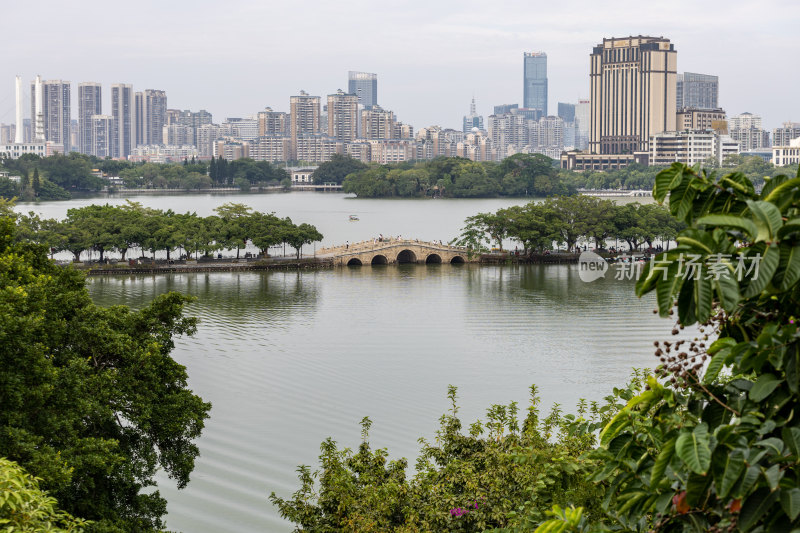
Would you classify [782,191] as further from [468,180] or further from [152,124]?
[152,124]

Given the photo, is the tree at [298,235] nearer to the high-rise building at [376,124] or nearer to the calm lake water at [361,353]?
the calm lake water at [361,353]

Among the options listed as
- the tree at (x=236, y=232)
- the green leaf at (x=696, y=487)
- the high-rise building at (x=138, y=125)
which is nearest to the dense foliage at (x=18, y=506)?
the green leaf at (x=696, y=487)

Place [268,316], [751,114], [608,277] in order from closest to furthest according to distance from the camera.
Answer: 1. [268,316]
2. [608,277]
3. [751,114]

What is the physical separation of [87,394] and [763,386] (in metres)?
7.58

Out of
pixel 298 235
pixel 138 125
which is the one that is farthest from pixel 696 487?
pixel 138 125

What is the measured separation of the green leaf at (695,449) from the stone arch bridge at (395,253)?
1346 inches

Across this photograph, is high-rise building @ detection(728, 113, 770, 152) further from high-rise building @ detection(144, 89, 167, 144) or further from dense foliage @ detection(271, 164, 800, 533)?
dense foliage @ detection(271, 164, 800, 533)

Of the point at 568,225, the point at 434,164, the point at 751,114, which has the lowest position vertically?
the point at 568,225

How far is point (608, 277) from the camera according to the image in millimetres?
34719

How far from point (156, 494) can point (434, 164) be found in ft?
241

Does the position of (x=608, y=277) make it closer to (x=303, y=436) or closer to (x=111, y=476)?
(x=303, y=436)

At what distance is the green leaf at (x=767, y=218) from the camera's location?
9.34 ft

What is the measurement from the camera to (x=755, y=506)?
2.87m

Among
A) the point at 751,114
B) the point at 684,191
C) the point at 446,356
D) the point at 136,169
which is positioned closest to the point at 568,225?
the point at 446,356
